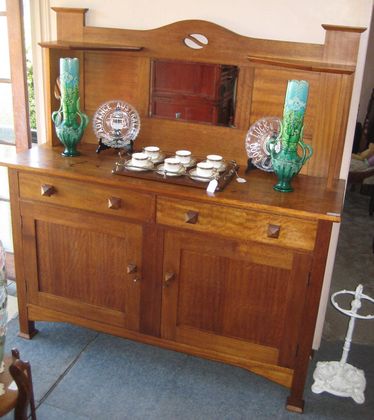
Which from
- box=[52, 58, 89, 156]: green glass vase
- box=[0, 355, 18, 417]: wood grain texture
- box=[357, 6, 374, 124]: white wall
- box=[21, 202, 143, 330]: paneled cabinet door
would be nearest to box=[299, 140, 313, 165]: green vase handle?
box=[21, 202, 143, 330]: paneled cabinet door

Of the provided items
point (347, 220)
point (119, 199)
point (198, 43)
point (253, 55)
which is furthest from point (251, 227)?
point (347, 220)

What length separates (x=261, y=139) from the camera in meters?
2.10

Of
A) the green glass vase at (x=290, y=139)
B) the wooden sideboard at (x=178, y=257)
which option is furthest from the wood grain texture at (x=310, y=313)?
the green glass vase at (x=290, y=139)

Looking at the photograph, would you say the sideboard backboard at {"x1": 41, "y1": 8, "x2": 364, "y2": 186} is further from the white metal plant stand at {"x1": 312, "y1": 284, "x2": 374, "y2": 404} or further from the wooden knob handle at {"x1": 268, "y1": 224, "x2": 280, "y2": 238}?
the white metal plant stand at {"x1": 312, "y1": 284, "x2": 374, "y2": 404}

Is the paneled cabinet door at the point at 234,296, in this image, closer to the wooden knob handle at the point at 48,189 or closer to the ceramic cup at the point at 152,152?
the ceramic cup at the point at 152,152

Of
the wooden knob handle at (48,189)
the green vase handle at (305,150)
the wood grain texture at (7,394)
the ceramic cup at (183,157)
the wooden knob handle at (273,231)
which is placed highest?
the green vase handle at (305,150)

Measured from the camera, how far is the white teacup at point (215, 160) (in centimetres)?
204

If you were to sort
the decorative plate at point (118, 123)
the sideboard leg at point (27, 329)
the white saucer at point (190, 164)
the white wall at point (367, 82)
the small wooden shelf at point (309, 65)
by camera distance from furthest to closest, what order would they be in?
the white wall at point (367, 82) < the sideboard leg at point (27, 329) < the decorative plate at point (118, 123) < the white saucer at point (190, 164) < the small wooden shelf at point (309, 65)

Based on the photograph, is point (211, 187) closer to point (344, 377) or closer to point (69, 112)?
point (69, 112)

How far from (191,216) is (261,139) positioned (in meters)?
0.48

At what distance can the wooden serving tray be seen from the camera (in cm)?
192

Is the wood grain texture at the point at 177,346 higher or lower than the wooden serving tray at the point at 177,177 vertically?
lower

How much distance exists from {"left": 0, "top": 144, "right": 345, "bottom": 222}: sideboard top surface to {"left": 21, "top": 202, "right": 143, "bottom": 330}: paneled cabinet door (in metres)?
0.18

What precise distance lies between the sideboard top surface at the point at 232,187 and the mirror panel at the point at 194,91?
0.28m
